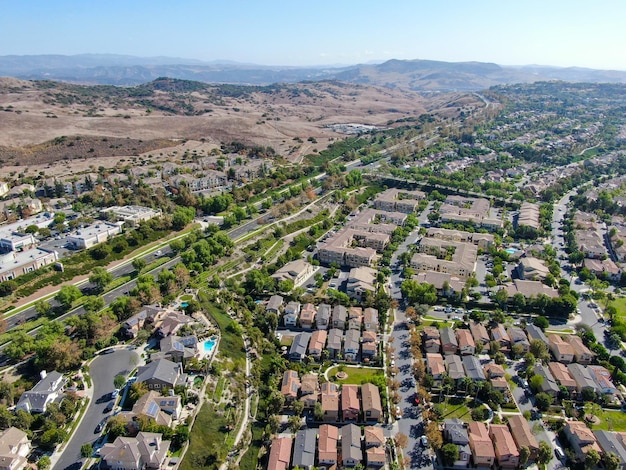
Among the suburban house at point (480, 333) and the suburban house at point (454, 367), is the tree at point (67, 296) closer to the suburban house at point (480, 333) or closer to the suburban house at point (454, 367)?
the suburban house at point (454, 367)

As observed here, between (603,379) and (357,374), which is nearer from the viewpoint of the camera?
(603,379)

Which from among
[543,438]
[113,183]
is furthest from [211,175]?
[543,438]

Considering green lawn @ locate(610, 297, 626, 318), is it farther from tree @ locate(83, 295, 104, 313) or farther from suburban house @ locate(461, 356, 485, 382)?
tree @ locate(83, 295, 104, 313)

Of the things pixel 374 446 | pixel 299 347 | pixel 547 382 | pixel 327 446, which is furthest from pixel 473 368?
pixel 299 347

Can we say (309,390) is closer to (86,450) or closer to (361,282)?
(86,450)

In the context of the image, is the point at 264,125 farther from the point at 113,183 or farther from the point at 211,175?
the point at 113,183

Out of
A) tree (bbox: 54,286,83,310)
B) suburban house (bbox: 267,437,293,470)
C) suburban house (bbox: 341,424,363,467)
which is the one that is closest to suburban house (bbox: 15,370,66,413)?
tree (bbox: 54,286,83,310)
